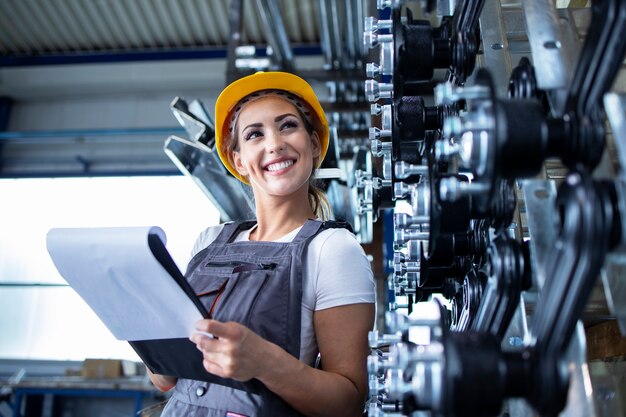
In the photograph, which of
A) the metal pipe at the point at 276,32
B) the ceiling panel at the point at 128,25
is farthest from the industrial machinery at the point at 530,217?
the ceiling panel at the point at 128,25

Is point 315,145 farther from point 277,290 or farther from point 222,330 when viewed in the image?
point 222,330

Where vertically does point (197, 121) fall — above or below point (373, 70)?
above

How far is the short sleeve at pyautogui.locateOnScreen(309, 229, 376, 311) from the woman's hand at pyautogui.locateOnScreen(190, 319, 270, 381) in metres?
0.21

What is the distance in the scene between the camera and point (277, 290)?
3.12 ft

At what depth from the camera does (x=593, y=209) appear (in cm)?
43

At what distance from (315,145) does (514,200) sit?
0.64m

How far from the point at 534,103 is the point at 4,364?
232 inches

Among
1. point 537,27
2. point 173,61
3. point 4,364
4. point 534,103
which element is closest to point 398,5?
point 537,27

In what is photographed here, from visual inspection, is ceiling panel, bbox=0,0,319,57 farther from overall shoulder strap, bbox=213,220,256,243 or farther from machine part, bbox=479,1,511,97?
machine part, bbox=479,1,511,97

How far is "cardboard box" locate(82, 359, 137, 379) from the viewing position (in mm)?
4359

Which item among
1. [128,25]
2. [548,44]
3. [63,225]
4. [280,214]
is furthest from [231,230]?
[63,225]

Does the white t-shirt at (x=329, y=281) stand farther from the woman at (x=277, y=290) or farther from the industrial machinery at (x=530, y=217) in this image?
the industrial machinery at (x=530, y=217)

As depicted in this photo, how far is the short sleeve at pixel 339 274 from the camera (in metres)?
0.96

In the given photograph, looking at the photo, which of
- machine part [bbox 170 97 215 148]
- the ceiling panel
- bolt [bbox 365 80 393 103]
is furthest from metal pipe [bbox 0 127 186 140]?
bolt [bbox 365 80 393 103]
